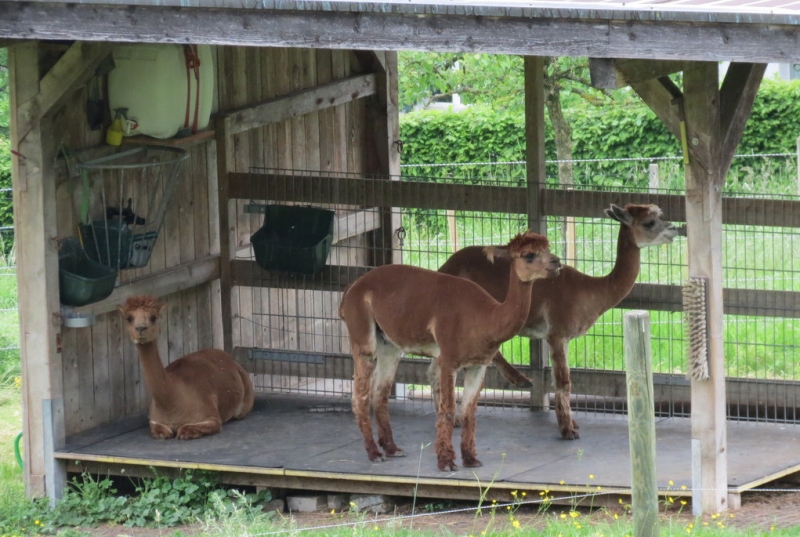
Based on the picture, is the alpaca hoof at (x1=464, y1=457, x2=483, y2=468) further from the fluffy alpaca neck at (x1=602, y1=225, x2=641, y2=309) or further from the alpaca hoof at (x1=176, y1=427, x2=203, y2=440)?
the alpaca hoof at (x1=176, y1=427, x2=203, y2=440)

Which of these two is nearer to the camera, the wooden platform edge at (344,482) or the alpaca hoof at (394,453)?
the wooden platform edge at (344,482)

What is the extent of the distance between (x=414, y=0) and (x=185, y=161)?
380 centimetres

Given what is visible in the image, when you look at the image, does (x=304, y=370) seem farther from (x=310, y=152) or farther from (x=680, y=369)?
(x=680, y=369)

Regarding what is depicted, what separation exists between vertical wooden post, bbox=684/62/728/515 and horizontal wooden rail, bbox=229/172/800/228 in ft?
5.34

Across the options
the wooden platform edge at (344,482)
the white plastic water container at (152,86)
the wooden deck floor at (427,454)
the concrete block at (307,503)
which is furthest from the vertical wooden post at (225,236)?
the concrete block at (307,503)

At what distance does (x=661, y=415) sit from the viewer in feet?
28.8

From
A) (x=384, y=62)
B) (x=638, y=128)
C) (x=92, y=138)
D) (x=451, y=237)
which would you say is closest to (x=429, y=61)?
(x=451, y=237)

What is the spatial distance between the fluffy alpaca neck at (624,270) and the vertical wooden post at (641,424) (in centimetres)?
305

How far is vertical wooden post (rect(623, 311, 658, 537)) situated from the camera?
4969 millimetres

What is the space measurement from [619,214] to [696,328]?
4.37ft

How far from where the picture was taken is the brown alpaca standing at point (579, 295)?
7.98m

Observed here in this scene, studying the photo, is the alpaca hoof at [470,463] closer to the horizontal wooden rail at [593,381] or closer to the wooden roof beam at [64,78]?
the horizontal wooden rail at [593,381]

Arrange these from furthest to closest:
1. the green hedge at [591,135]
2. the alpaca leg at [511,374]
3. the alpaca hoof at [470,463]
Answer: the green hedge at [591,135] → the alpaca leg at [511,374] → the alpaca hoof at [470,463]

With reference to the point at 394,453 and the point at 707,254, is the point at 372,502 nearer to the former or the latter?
the point at 394,453
